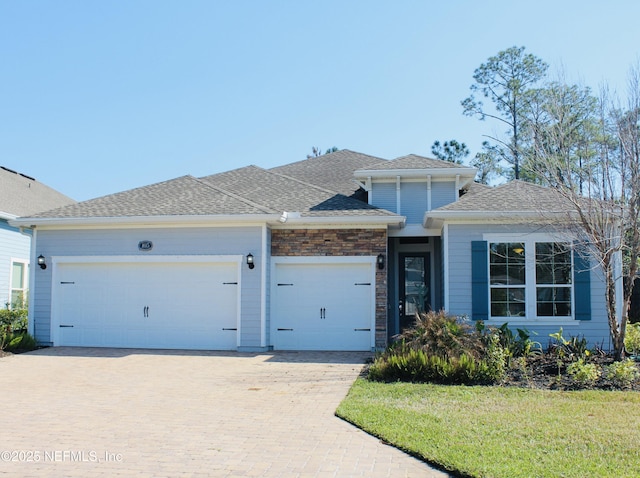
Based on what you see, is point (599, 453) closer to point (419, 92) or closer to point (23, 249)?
point (419, 92)

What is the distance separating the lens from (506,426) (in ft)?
20.5

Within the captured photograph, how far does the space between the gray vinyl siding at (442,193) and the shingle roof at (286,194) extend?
2.18 m

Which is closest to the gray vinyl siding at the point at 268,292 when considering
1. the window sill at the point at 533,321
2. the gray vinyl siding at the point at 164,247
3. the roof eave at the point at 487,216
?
the gray vinyl siding at the point at 164,247

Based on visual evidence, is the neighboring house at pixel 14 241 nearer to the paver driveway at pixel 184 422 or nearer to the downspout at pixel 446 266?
the paver driveway at pixel 184 422

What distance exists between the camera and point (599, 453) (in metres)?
5.36

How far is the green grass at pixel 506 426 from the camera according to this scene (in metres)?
Result: 5.05

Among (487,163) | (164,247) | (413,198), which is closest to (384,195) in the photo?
(413,198)

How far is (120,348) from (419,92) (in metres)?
9.98

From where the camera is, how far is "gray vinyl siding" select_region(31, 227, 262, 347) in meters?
12.9

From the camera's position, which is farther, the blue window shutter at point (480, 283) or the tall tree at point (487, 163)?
the tall tree at point (487, 163)

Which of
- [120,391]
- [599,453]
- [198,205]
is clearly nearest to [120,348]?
[198,205]

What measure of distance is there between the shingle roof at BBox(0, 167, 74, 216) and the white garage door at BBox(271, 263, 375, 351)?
29.5 ft

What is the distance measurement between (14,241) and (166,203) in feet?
22.2

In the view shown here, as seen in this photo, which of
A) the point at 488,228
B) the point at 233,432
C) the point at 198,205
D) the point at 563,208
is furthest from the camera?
the point at 198,205
